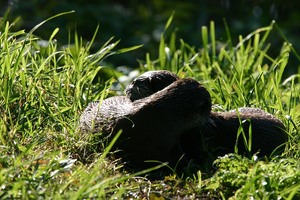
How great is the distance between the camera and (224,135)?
17.0 ft

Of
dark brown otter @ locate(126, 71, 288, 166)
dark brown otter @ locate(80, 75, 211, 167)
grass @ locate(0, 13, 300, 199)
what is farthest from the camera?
dark brown otter @ locate(126, 71, 288, 166)

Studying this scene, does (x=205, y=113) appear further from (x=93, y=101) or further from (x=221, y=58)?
(x=221, y=58)

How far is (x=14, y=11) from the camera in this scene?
1295 centimetres

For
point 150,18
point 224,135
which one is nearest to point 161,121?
point 224,135

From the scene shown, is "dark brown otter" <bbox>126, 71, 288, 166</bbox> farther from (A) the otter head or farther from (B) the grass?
(B) the grass

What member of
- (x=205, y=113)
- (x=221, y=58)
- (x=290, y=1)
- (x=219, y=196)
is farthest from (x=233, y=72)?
(x=290, y=1)

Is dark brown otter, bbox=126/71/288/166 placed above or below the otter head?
below

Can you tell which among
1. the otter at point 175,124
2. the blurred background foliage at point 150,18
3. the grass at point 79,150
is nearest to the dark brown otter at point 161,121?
the otter at point 175,124

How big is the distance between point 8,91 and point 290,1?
867 cm

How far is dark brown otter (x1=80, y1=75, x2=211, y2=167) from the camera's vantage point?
490 centimetres

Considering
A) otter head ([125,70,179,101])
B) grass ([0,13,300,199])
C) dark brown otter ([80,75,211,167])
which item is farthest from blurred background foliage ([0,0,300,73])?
dark brown otter ([80,75,211,167])

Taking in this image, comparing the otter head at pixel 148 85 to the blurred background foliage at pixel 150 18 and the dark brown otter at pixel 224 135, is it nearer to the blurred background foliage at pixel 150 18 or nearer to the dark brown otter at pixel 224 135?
the dark brown otter at pixel 224 135

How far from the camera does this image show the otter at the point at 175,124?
491 centimetres

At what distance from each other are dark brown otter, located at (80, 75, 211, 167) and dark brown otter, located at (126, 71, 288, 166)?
157 millimetres
